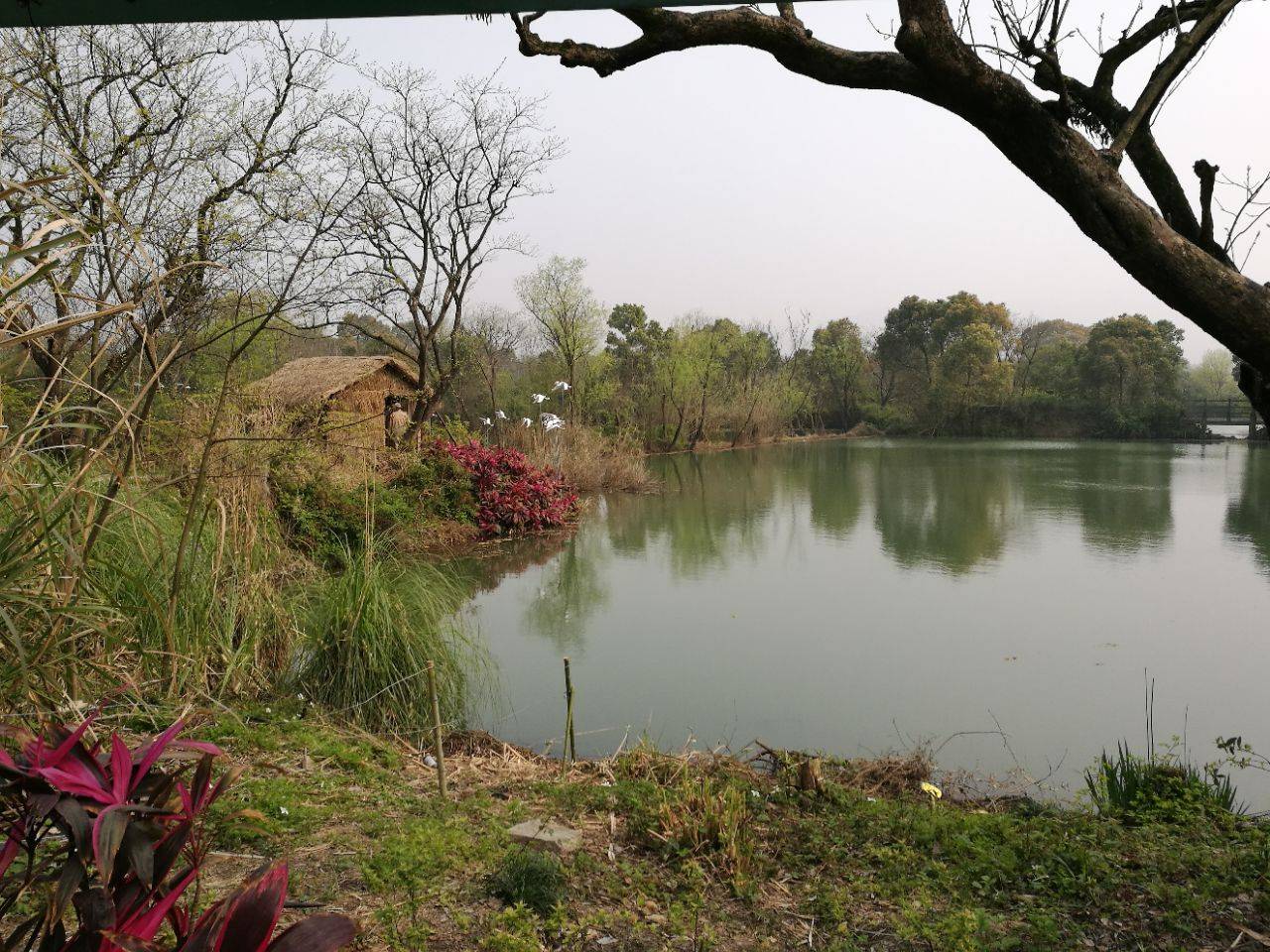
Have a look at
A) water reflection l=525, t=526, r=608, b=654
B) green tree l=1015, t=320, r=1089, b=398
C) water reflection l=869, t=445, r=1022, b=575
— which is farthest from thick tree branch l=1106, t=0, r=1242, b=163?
green tree l=1015, t=320, r=1089, b=398

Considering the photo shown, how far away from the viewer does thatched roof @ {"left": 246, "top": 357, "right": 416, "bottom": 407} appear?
40.2ft

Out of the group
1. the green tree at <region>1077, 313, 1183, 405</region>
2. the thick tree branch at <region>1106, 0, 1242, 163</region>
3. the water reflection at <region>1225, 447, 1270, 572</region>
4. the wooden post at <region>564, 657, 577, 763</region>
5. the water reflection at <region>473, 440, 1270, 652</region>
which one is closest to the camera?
the thick tree branch at <region>1106, 0, 1242, 163</region>

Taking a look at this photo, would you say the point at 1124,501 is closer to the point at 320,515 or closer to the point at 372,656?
the point at 320,515

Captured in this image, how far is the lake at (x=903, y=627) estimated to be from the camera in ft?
13.3

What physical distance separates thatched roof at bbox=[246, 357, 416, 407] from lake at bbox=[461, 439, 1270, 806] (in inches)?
166

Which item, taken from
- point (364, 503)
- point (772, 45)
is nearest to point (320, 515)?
point (364, 503)

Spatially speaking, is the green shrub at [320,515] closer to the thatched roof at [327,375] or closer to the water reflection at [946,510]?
the thatched roof at [327,375]

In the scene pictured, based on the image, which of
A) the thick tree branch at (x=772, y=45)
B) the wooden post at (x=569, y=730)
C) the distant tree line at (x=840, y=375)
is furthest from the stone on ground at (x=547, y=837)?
the distant tree line at (x=840, y=375)

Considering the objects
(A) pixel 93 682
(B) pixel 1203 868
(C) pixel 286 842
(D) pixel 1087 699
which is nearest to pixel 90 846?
(C) pixel 286 842

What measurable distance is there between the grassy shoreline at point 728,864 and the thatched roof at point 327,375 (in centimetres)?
963

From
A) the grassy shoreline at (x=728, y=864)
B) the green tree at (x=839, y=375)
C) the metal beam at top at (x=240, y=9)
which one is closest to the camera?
the metal beam at top at (x=240, y=9)

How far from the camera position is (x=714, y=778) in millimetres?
2998

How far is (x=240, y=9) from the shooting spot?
1.60 m

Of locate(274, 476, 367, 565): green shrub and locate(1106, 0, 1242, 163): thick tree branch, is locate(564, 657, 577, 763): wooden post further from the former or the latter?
locate(274, 476, 367, 565): green shrub
